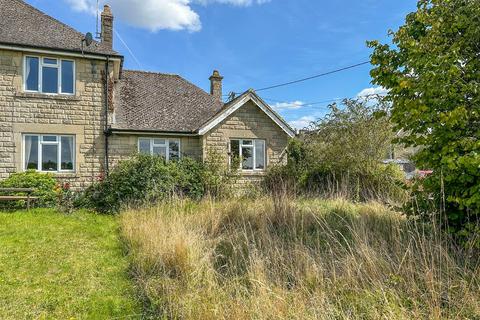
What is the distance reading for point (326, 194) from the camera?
1130 cm

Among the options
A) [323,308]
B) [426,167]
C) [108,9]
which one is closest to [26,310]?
[323,308]

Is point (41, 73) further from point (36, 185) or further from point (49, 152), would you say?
point (36, 185)

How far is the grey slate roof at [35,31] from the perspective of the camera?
13407mm

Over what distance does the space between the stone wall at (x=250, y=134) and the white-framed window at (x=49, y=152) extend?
5649mm

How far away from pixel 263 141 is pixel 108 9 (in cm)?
988

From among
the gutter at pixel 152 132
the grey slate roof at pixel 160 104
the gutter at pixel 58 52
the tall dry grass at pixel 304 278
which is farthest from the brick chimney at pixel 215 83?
the tall dry grass at pixel 304 278

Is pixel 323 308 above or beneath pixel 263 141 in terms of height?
beneath

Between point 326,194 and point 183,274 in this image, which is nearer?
point 183,274

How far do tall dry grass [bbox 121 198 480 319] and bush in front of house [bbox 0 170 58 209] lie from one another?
7.49 m

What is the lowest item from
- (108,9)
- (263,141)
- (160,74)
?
(263,141)

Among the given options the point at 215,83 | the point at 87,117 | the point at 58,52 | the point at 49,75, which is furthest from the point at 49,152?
the point at 215,83

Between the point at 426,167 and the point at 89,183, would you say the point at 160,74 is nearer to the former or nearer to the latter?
the point at 89,183

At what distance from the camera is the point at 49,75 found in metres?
14.0

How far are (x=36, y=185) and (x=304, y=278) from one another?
11627 millimetres
